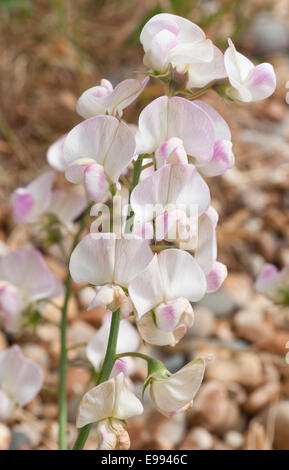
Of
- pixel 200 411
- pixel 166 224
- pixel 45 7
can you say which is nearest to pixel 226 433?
pixel 200 411

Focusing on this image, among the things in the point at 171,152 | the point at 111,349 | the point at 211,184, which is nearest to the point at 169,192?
the point at 171,152

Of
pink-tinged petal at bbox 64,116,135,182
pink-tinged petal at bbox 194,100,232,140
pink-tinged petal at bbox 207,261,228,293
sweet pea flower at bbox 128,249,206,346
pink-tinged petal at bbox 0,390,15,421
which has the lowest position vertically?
pink-tinged petal at bbox 0,390,15,421

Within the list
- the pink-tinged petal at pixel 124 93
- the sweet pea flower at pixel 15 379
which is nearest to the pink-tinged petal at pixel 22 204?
the sweet pea flower at pixel 15 379

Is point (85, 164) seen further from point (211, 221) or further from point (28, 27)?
point (28, 27)

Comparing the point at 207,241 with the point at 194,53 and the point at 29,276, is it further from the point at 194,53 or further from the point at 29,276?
the point at 29,276

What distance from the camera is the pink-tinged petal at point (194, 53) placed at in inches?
21.7

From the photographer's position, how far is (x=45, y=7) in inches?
84.8

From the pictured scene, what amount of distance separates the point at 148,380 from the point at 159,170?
174 mm

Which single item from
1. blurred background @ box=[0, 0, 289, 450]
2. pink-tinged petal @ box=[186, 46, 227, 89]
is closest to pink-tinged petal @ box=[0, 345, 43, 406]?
blurred background @ box=[0, 0, 289, 450]

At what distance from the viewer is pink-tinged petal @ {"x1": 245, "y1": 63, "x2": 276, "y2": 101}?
0.58 meters

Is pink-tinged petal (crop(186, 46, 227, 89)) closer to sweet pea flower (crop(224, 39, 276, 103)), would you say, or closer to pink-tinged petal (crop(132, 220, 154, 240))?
sweet pea flower (crop(224, 39, 276, 103))

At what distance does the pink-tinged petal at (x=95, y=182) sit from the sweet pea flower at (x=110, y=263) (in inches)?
1.4

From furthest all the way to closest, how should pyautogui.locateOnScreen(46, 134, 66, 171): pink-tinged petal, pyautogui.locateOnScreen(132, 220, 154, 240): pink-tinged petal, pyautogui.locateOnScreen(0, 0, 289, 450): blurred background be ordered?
pyautogui.locateOnScreen(0, 0, 289, 450): blurred background, pyautogui.locateOnScreen(46, 134, 66, 171): pink-tinged petal, pyautogui.locateOnScreen(132, 220, 154, 240): pink-tinged petal

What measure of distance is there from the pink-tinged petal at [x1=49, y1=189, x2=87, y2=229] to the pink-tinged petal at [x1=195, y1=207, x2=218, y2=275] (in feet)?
0.88
